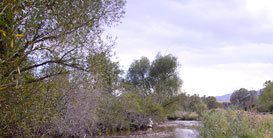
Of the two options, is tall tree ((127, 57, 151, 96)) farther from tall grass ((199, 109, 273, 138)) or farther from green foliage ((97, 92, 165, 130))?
tall grass ((199, 109, 273, 138))

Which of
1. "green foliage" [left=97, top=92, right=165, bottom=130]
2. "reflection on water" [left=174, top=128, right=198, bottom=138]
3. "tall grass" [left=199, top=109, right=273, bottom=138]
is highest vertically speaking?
"green foliage" [left=97, top=92, right=165, bottom=130]

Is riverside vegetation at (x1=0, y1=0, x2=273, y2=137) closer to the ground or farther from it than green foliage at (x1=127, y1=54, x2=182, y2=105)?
closer to the ground

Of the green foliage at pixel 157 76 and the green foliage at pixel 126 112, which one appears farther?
the green foliage at pixel 157 76

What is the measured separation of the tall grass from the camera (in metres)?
10.1

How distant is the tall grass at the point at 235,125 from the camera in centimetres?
1007

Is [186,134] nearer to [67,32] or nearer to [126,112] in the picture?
[126,112]

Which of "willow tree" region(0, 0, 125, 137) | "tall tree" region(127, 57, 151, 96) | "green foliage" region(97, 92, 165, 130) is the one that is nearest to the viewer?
"willow tree" region(0, 0, 125, 137)

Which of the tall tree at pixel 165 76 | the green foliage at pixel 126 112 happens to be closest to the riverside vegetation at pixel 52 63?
the green foliage at pixel 126 112

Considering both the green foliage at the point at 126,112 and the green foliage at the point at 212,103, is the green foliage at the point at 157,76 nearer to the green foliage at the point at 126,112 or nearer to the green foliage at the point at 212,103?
the green foliage at the point at 126,112

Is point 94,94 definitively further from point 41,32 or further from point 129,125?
point 129,125

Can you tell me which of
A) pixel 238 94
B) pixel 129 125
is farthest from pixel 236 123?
pixel 238 94

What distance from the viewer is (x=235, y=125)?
1059 cm

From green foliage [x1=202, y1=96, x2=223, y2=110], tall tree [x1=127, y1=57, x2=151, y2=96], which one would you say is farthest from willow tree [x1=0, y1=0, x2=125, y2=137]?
green foliage [x1=202, y1=96, x2=223, y2=110]

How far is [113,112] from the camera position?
1864cm
